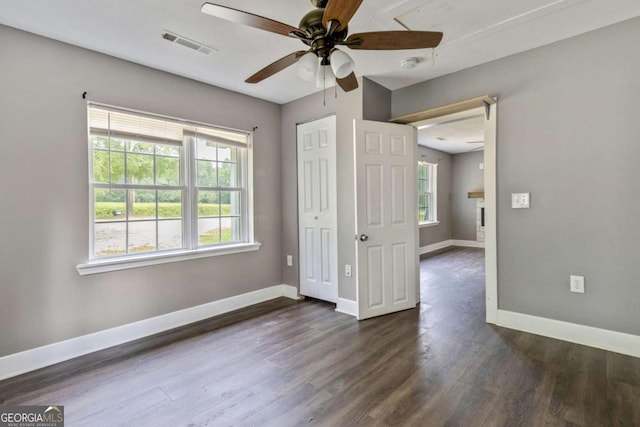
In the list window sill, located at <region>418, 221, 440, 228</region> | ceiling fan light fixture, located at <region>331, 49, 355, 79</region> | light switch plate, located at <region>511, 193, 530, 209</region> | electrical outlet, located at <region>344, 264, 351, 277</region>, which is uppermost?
ceiling fan light fixture, located at <region>331, 49, 355, 79</region>

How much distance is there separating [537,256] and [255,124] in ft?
11.0

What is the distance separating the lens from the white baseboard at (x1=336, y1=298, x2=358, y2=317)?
11.0 ft

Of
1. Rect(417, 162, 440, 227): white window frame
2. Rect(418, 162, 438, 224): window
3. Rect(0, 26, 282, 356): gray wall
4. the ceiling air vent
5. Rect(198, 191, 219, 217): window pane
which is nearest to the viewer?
Rect(0, 26, 282, 356): gray wall

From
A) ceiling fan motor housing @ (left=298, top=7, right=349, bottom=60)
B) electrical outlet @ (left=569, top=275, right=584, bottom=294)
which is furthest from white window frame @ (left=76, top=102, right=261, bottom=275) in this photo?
electrical outlet @ (left=569, top=275, right=584, bottom=294)

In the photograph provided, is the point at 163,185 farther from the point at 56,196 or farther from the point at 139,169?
the point at 56,196

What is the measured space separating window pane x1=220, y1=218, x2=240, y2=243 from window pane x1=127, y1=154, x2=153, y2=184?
0.93 meters

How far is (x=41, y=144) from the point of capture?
2373 mm

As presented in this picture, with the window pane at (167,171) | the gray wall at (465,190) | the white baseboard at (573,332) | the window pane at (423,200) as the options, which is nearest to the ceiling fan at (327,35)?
the window pane at (167,171)

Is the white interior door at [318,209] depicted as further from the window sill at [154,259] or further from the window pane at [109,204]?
the window pane at [109,204]

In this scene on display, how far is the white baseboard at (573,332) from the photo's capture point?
7.67ft

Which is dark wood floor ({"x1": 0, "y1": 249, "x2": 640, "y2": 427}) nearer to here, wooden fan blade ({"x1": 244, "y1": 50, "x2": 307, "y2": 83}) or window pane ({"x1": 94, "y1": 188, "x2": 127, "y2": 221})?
window pane ({"x1": 94, "y1": 188, "x2": 127, "y2": 221})

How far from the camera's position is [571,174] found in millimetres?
2553

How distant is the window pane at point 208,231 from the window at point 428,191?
5365 mm

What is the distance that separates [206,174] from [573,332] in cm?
384
